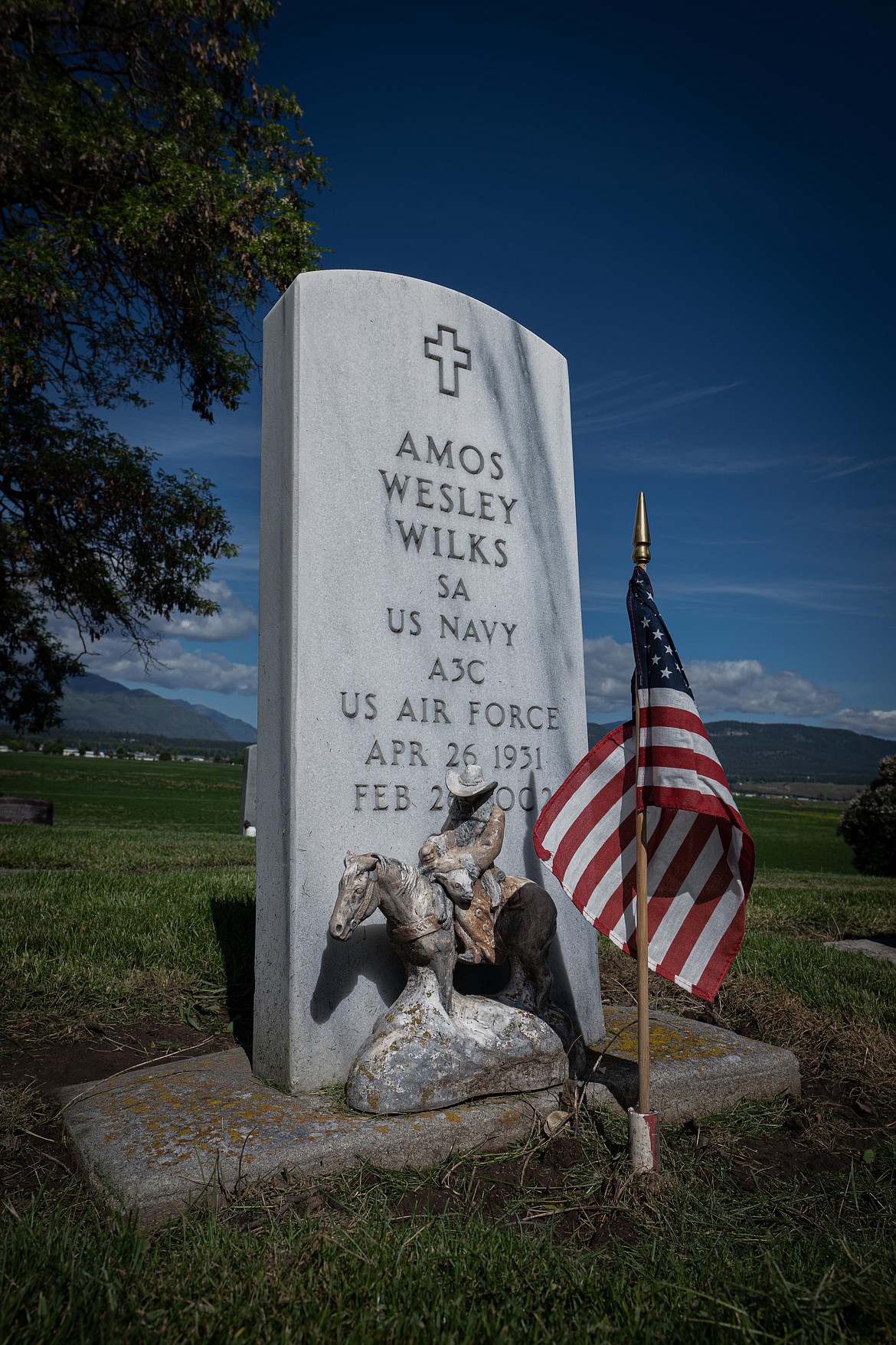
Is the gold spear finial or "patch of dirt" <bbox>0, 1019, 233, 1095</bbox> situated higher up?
the gold spear finial

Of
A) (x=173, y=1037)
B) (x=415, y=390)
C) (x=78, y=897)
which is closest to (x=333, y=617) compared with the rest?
(x=415, y=390)

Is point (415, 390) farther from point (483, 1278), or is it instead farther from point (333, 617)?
point (483, 1278)

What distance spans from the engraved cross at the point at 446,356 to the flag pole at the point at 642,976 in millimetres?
1384

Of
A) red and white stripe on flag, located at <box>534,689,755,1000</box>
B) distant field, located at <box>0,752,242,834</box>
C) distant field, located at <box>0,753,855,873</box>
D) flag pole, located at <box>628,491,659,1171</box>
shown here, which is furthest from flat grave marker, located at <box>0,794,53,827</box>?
flag pole, located at <box>628,491,659,1171</box>

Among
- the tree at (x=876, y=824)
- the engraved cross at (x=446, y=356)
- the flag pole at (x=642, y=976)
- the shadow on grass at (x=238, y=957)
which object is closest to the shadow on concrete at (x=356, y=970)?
the shadow on grass at (x=238, y=957)

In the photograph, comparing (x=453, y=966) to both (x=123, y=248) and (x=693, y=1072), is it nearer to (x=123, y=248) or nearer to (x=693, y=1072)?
(x=693, y=1072)

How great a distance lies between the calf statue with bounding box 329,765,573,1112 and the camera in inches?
125

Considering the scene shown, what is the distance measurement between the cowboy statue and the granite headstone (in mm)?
231

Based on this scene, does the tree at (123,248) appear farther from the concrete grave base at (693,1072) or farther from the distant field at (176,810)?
the concrete grave base at (693,1072)

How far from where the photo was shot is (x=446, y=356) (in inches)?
166

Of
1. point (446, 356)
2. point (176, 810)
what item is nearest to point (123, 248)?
point (446, 356)

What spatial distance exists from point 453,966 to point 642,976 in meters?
0.82

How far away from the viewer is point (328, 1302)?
6.57ft

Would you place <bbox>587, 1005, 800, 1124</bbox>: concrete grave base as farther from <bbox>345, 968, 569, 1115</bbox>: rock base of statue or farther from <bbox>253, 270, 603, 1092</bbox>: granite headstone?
<bbox>253, 270, 603, 1092</bbox>: granite headstone
